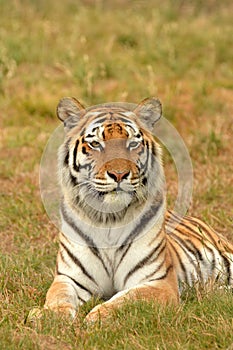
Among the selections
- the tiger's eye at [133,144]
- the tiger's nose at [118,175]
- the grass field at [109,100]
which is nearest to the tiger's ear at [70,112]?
the tiger's eye at [133,144]

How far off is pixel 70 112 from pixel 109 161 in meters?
0.48

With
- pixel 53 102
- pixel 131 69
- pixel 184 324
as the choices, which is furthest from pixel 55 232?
pixel 131 69

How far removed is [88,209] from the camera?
4102mm

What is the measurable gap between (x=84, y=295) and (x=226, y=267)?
3.24 feet

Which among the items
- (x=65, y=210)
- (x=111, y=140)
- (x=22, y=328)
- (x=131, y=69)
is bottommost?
(x=22, y=328)

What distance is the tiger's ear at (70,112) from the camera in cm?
421

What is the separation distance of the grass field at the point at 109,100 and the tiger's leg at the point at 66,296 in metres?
0.08

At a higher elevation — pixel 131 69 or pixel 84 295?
pixel 131 69

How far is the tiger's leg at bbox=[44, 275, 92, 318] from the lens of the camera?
3.88 meters

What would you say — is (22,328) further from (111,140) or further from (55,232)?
(55,232)

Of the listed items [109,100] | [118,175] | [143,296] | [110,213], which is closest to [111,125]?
[118,175]

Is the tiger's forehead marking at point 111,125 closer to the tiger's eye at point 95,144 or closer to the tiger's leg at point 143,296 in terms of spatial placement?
the tiger's eye at point 95,144

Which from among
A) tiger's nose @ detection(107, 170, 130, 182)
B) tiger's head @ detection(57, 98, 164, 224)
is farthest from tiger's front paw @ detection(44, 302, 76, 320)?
tiger's nose @ detection(107, 170, 130, 182)

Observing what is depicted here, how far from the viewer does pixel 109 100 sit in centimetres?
818
